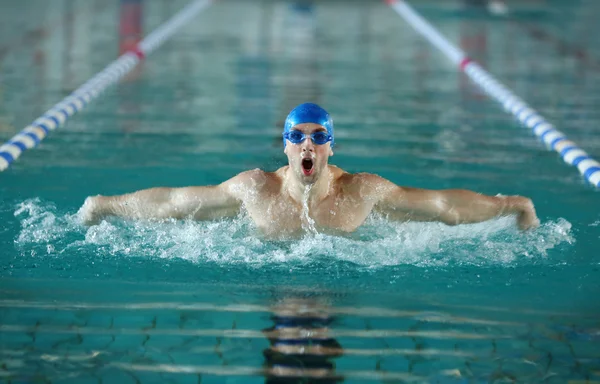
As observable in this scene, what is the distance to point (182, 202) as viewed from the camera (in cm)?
379

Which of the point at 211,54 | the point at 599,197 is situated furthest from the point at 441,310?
the point at 211,54

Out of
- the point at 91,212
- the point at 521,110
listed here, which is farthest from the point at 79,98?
the point at 91,212

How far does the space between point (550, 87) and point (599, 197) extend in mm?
3710

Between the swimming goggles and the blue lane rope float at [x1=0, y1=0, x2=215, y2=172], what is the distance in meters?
2.27

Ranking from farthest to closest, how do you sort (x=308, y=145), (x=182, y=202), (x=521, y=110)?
(x=521, y=110), (x=182, y=202), (x=308, y=145)

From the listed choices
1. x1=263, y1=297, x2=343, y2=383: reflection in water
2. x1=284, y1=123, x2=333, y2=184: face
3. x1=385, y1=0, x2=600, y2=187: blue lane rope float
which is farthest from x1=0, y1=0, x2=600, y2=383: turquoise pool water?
x1=284, y1=123, x2=333, y2=184: face

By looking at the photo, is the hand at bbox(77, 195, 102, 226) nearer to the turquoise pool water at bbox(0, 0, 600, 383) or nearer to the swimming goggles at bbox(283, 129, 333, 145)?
the turquoise pool water at bbox(0, 0, 600, 383)

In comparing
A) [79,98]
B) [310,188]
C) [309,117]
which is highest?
[79,98]

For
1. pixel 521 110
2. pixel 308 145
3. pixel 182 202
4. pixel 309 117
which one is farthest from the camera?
pixel 521 110

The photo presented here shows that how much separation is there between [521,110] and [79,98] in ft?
11.0

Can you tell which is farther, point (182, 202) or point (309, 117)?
point (182, 202)

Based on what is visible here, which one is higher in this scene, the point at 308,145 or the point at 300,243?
the point at 308,145

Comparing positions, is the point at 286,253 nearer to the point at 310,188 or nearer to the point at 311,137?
the point at 310,188

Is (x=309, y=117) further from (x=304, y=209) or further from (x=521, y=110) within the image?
(x=521, y=110)
